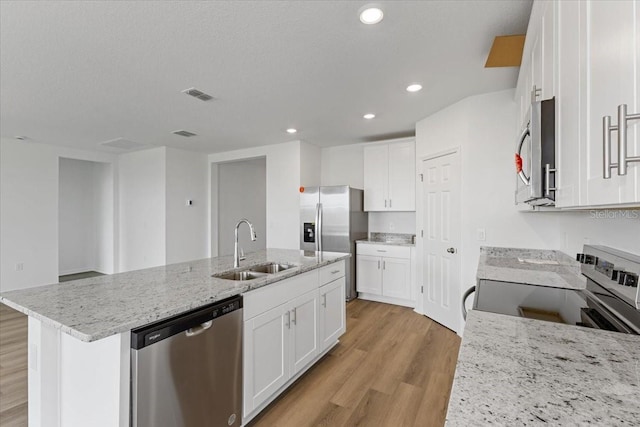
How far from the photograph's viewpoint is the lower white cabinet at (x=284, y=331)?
179cm

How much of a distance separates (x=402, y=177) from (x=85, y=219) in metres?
6.86

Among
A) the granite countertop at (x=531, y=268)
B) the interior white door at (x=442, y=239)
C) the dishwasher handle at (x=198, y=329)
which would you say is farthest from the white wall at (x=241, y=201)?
the dishwasher handle at (x=198, y=329)

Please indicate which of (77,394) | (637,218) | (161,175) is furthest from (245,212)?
(637,218)

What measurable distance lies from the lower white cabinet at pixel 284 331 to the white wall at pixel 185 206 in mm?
3810

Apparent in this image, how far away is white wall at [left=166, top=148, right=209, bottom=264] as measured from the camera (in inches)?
208

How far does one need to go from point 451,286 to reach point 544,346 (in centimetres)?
254

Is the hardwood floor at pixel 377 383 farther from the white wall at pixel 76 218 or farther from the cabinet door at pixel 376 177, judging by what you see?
the white wall at pixel 76 218

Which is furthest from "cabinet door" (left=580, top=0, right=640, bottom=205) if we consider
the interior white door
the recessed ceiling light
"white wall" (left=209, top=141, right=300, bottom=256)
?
"white wall" (left=209, top=141, right=300, bottom=256)

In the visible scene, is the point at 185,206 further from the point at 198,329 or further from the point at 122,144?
the point at 198,329

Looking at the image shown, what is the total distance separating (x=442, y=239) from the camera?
341 centimetres

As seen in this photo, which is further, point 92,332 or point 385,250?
point 385,250

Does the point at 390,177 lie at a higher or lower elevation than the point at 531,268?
higher

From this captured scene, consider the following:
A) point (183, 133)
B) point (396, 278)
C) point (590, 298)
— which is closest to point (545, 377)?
point (590, 298)

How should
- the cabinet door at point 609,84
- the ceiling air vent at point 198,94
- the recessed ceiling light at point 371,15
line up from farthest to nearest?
the ceiling air vent at point 198,94 < the recessed ceiling light at point 371,15 < the cabinet door at point 609,84
